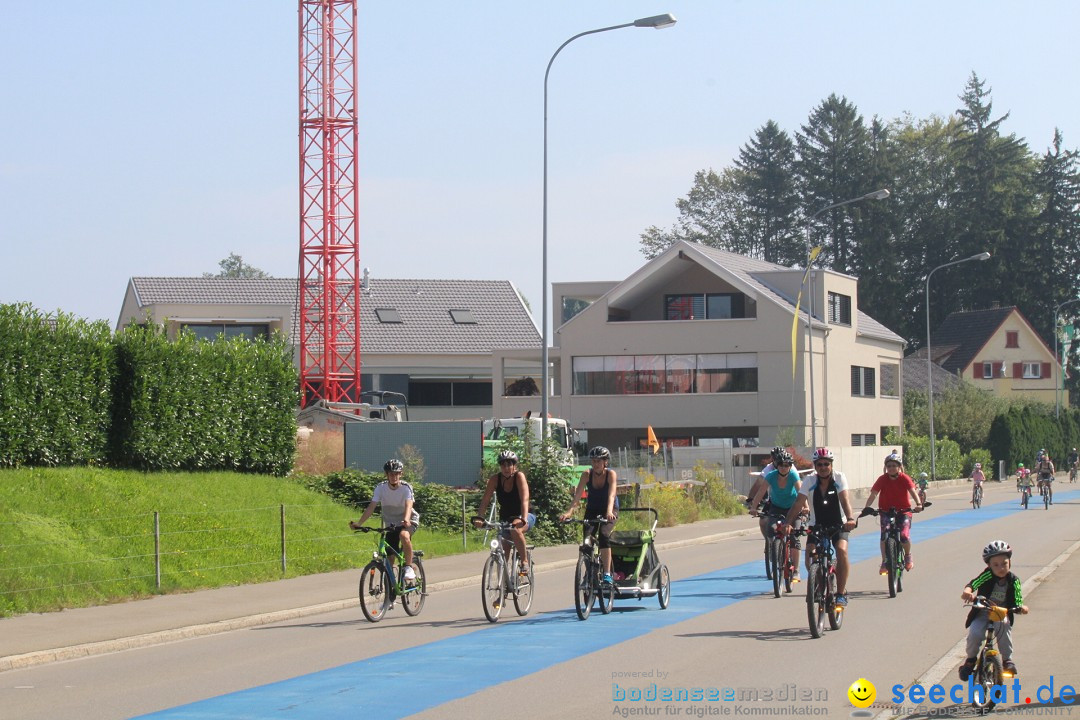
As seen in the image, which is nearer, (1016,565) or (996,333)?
(1016,565)

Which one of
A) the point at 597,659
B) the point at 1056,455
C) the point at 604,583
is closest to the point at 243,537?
the point at 604,583

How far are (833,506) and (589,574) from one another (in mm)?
2679

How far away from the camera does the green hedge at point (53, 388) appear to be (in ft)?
67.6

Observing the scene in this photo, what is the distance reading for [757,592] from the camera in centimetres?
1748

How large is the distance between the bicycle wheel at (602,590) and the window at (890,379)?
5285 cm

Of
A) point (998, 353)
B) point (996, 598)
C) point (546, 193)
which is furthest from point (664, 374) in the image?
point (996, 598)

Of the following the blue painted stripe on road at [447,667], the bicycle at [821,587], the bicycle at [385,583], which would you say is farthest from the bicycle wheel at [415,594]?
the bicycle at [821,587]

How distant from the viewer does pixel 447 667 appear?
37.4 ft

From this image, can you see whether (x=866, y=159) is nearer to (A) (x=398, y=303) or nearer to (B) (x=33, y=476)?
(A) (x=398, y=303)

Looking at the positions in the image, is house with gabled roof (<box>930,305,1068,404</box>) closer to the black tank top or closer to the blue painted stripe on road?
the blue painted stripe on road

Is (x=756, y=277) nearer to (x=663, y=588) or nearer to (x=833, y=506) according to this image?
(x=663, y=588)

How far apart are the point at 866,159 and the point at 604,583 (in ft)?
281

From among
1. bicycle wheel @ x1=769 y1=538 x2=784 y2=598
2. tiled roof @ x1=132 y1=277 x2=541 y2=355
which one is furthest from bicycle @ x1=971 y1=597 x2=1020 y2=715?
tiled roof @ x1=132 y1=277 x2=541 y2=355

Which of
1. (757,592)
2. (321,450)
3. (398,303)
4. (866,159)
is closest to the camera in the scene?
(757,592)
